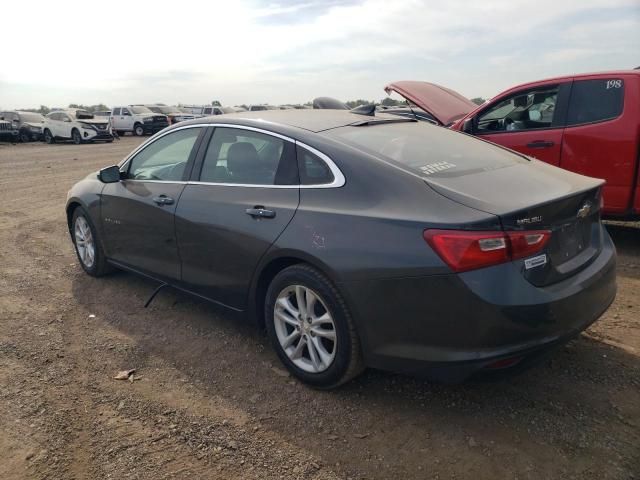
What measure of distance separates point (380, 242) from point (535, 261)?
0.74 meters

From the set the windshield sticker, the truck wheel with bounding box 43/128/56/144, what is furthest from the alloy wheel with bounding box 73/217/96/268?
the truck wheel with bounding box 43/128/56/144

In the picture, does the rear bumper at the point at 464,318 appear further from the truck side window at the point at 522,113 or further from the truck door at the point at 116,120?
the truck door at the point at 116,120

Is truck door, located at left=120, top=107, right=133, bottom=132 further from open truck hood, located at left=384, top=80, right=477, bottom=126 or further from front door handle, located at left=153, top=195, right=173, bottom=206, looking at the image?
front door handle, located at left=153, top=195, right=173, bottom=206

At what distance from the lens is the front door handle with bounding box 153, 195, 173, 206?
160 inches

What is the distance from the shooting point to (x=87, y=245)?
5.33 m

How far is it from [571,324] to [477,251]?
0.68 m

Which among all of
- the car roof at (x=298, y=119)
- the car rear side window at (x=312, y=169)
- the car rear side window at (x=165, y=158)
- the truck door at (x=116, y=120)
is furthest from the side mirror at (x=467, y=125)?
the truck door at (x=116, y=120)

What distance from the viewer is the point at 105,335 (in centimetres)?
410

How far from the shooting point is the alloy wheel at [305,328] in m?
3.11

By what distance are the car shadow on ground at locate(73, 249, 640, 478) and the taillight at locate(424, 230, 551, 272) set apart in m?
0.70

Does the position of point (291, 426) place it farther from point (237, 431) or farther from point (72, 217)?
point (72, 217)

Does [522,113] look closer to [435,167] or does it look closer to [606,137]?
[606,137]

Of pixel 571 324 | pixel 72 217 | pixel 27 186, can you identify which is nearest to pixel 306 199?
pixel 571 324

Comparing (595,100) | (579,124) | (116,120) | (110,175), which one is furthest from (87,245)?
(116,120)
